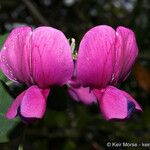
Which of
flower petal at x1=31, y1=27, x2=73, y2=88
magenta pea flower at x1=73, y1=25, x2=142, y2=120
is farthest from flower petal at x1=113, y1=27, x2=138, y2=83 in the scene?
flower petal at x1=31, y1=27, x2=73, y2=88

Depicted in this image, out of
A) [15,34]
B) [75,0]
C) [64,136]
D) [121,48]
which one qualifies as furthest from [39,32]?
[75,0]


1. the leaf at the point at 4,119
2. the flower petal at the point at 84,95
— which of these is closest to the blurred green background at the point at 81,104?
the flower petal at the point at 84,95

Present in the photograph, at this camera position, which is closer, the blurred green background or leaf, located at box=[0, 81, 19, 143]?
leaf, located at box=[0, 81, 19, 143]

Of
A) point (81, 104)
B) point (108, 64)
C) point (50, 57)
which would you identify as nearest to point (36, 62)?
point (50, 57)

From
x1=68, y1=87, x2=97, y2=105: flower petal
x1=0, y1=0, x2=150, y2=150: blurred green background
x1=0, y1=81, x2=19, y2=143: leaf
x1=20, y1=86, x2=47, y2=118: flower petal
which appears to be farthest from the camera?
x1=0, y1=0, x2=150, y2=150: blurred green background

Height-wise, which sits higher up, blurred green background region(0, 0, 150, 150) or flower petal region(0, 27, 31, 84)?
flower petal region(0, 27, 31, 84)

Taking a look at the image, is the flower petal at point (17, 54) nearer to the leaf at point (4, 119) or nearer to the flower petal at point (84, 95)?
the leaf at point (4, 119)

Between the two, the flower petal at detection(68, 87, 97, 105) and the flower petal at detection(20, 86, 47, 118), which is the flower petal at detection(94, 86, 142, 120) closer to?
the flower petal at detection(20, 86, 47, 118)
